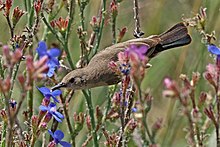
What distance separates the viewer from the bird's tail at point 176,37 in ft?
10.7

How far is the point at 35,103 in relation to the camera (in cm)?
388

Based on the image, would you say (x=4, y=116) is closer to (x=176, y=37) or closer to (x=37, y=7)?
(x=37, y=7)

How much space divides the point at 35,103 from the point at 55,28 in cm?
86

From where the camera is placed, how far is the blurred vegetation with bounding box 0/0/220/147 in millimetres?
4457

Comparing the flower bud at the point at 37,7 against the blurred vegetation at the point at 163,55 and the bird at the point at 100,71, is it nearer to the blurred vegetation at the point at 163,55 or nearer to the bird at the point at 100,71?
the bird at the point at 100,71

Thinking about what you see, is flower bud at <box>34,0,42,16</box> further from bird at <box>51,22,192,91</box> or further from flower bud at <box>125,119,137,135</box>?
flower bud at <box>125,119,137,135</box>

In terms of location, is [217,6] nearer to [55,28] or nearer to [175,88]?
[55,28]

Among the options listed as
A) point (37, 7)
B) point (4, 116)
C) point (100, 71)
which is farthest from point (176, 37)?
point (4, 116)

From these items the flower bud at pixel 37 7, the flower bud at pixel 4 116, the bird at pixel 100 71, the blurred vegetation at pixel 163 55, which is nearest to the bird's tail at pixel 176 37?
the bird at pixel 100 71

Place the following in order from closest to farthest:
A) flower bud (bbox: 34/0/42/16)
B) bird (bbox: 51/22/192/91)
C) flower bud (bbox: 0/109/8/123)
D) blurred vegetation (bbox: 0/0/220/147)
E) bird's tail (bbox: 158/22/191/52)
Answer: flower bud (bbox: 0/109/8/123) → flower bud (bbox: 34/0/42/16) → bird (bbox: 51/22/192/91) → bird's tail (bbox: 158/22/191/52) → blurred vegetation (bbox: 0/0/220/147)

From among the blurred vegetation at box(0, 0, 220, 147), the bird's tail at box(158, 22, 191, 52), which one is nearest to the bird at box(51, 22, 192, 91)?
the bird's tail at box(158, 22, 191, 52)

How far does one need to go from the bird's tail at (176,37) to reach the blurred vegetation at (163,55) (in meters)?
0.61

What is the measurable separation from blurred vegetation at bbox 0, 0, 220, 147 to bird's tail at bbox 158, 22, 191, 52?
2.01ft

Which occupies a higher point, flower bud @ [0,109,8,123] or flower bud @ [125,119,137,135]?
flower bud @ [0,109,8,123]
